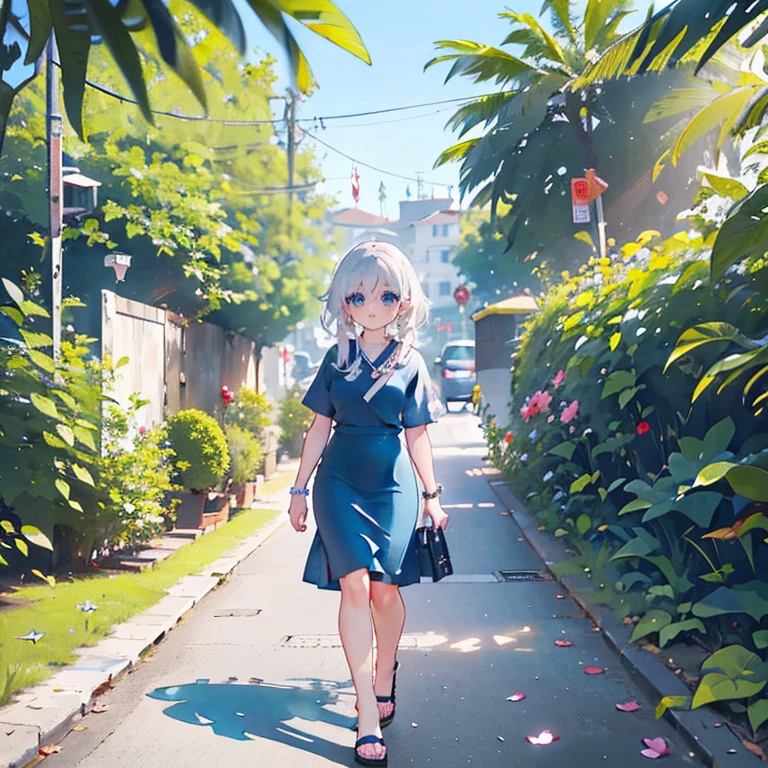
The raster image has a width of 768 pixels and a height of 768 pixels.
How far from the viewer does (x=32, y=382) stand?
20.4 feet

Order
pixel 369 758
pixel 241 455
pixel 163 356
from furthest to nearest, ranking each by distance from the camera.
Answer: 1. pixel 241 455
2. pixel 163 356
3. pixel 369 758

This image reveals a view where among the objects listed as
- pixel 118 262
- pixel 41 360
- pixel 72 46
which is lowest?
pixel 41 360

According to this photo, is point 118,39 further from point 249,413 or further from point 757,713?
point 249,413

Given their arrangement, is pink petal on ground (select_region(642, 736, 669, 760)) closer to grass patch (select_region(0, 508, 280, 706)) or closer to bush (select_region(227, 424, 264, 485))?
grass patch (select_region(0, 508, 280, 706))

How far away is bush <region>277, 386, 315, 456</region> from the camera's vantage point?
21906 mm

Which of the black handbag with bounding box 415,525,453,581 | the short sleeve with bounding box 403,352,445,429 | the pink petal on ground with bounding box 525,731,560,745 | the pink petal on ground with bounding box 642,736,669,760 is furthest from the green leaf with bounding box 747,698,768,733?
the short sleeve with bounding box 403,352,445,429

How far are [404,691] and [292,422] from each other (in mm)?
17210

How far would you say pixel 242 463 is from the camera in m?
13.3

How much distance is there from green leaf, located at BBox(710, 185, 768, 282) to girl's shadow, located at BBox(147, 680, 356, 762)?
2.50 metres

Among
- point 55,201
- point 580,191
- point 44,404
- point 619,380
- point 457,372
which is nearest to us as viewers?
point 619,380

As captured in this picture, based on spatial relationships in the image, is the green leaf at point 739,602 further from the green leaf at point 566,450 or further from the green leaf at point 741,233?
the green leaf at point 566,450

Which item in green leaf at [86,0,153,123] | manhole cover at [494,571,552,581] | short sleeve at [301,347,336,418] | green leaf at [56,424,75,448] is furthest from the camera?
manhole cover at [494,571,552,581]

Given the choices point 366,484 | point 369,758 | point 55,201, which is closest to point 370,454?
point 366,484

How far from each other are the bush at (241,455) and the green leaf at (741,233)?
33.0 feet
